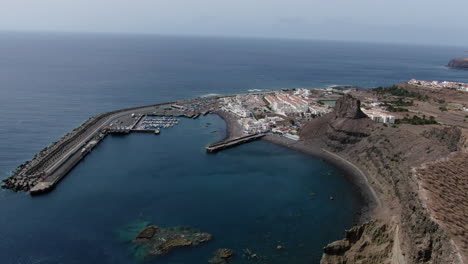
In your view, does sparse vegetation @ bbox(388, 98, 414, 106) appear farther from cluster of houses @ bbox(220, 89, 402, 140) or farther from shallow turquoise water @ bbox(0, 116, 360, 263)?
shallow turquoise water @ bbox(0, 116, 360, 263)

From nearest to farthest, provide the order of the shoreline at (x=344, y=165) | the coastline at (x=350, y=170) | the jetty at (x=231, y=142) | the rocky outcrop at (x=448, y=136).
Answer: the coastline at (x=350, y=170), the shoreline at (x=344, y=165), the rocky outcrop at (x=448, y=136), the jetty at (x=231, y=142)

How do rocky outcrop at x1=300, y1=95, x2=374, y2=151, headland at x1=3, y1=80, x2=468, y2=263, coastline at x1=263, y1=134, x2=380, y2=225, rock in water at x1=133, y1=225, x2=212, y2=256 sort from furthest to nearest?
rocky outcrop at x1=300, y1=95, x2=374, y2=151
coastline at x1=263, y1=134, x2=380, y2=225
rock in water at x1=133, y1=225, x2=212, y2=256
headland at x1=3, y1=80, x2=468, y2=263

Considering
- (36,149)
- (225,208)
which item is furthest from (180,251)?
(36,149)

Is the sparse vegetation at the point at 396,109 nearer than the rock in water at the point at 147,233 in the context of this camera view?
No

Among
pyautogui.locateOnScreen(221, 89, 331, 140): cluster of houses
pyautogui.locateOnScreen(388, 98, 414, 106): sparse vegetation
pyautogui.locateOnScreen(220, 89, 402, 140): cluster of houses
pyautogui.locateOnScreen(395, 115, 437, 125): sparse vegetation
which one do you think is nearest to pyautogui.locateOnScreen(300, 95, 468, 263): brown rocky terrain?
pyautogui.locateOnScreen(220, 89, 402, 140): cluster of houses

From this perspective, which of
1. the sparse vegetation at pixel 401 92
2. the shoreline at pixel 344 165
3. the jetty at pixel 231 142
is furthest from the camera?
the sparse vegetation at pixel 401 92

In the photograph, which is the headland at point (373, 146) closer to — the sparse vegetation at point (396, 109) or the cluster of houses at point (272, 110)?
the cluster of houses at point (272, 110)

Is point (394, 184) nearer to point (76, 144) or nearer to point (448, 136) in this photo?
point (448, 136)

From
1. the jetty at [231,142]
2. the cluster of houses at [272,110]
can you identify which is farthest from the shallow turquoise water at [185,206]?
the cluster of houses at [272,110]
